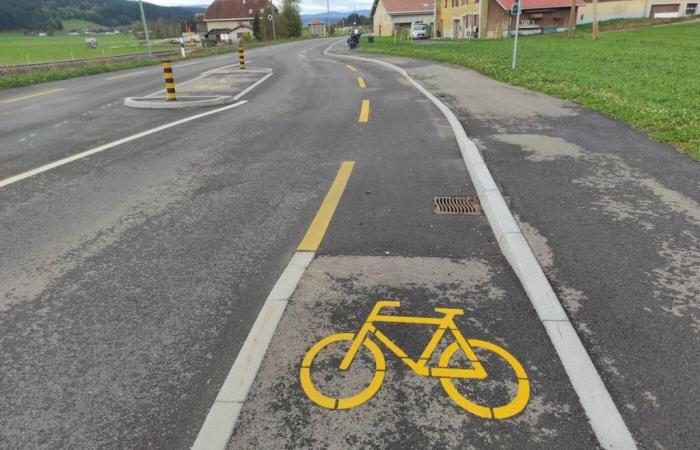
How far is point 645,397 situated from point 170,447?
2.46 meters

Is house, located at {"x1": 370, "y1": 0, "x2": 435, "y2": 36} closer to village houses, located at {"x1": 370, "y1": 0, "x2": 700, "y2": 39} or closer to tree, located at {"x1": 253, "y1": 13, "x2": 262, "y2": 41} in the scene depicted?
village houses, located at {"x1": 370, "y1": 0, "x2": 700, "y2": 39}

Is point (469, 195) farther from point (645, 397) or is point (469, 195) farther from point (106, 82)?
point (106, 82)

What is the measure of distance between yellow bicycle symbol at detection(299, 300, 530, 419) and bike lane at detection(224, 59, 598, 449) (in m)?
0.01

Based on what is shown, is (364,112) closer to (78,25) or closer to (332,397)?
(332,397)

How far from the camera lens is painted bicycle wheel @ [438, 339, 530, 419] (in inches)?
92.1

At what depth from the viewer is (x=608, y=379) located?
2.55 metres

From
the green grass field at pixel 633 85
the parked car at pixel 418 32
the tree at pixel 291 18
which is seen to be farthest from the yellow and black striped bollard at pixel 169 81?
the tree at pixel 291 18

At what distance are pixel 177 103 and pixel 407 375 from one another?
11192mm

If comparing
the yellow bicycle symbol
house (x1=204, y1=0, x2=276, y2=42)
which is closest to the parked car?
the yellow bicycle symbol

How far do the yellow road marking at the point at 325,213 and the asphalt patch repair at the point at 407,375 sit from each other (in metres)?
0.65

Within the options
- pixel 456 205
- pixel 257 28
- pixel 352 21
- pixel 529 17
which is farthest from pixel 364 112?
pixel 352 21

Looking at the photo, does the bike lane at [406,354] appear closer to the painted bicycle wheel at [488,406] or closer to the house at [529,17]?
the painted bicycle wheel at [488,406]

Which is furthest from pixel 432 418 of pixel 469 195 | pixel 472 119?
pixel 472 119

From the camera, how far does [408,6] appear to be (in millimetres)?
72812
